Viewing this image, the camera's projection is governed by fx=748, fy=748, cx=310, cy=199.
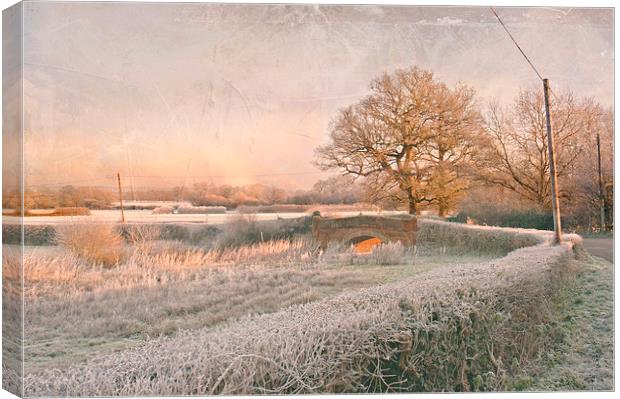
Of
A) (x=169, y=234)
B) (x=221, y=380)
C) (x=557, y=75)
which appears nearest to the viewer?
(x=221, y=380)

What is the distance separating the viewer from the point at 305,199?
7.18 meters

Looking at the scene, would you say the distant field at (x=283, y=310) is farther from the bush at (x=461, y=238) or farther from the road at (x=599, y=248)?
the road at (x=599, y=248)

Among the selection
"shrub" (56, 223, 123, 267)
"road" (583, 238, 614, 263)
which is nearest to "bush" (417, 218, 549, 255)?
"road" (583, 238, 614, 263)

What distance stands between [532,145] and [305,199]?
7.90 feet

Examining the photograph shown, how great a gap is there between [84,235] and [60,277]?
423 mm

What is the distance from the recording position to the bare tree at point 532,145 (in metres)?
7.52

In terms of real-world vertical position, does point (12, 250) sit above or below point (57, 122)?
below

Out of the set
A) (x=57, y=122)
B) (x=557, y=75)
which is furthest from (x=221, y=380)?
(x=557, y=75)

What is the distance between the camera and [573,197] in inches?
299

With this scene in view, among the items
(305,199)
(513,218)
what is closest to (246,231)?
(305,199)

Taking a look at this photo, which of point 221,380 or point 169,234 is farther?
point 169,234

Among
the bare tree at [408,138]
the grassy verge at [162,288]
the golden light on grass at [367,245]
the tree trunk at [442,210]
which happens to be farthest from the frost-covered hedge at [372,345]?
the bare tree at [408,138]

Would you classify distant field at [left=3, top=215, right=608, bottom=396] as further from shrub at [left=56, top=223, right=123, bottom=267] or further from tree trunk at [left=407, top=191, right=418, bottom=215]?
tree trunk at [left=407, top=191, right=418, bottom=215]

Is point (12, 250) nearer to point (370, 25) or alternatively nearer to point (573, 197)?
point (370, 25)
